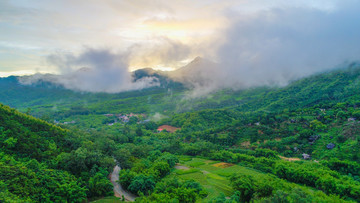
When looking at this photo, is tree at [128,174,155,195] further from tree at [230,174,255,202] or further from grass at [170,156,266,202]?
tree at [230,174,255,202]

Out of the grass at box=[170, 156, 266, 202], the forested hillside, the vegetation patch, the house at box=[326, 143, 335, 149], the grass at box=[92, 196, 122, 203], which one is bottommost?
→ the vegetation patch

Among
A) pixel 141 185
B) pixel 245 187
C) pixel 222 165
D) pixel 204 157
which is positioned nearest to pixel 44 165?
pixel 141 185

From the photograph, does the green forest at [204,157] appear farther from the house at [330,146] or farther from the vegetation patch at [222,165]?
the house at [330,146]

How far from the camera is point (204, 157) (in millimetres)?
56688

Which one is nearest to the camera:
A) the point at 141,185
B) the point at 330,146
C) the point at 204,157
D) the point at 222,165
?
the point at 141,185

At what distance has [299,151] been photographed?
181ft

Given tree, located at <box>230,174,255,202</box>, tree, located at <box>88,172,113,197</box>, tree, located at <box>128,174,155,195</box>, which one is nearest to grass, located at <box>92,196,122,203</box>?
tree, located at <box>88,172,113,197</box>

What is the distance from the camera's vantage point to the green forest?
2728cm

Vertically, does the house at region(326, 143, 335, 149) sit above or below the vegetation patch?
above

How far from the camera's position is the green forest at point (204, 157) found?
1074 inches

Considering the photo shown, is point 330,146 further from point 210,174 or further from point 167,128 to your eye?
point 167,128

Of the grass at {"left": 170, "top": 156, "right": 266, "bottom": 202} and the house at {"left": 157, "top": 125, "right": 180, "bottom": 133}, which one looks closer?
the grass at {"left": 170, "top": 156, "right": 266, "bottom": 202}

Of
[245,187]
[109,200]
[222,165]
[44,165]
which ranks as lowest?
[222,165]

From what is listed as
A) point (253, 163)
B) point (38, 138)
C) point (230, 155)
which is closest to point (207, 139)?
point (230, 155)
